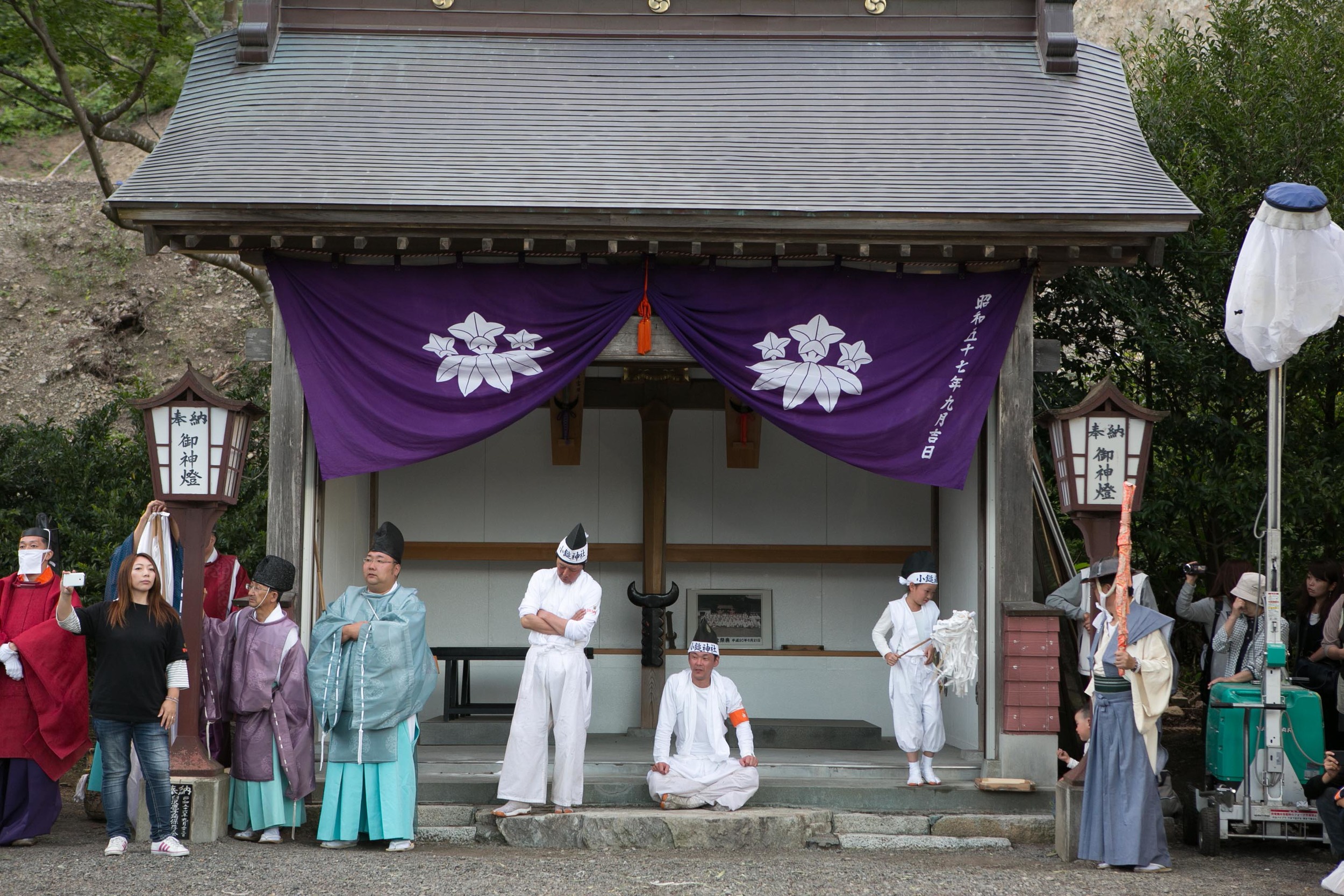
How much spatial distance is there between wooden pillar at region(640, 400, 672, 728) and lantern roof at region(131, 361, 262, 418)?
3.31 m

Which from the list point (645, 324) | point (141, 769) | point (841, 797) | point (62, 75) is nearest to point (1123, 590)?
point (841, 797)

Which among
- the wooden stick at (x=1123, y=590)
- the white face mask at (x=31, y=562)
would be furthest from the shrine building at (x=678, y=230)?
the white face mask at (x=31, y=562)

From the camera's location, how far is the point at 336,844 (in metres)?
6.23

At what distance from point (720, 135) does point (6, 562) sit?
21.2 feet

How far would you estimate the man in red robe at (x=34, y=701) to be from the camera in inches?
246

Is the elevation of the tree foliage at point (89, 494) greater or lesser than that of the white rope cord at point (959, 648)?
greater

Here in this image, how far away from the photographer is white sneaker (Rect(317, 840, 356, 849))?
6.20 meters

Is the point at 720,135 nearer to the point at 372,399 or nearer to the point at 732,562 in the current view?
the point at 372,399

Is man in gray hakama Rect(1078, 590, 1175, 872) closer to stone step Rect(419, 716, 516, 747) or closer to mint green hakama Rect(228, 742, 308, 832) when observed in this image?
stone step Rect(419, 716, 516, 747)

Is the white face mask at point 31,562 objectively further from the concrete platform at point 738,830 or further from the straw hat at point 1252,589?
the straw hat at point 1252,589

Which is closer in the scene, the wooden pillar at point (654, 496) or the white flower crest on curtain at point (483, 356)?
the white flower crest on curtain at point (483, 356)

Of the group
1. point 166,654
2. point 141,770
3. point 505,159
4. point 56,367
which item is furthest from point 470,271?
point 56,367

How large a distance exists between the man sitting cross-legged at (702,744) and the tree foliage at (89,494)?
4.23 metres

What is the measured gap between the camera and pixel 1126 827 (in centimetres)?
582
